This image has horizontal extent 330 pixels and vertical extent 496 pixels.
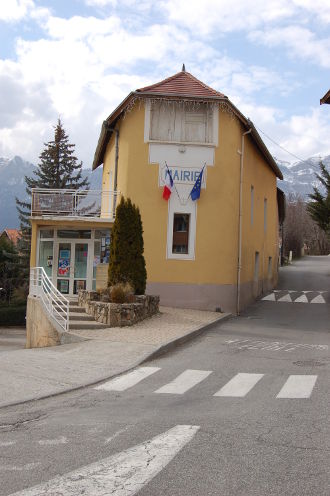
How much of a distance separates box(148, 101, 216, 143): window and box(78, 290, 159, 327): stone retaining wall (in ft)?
23.3

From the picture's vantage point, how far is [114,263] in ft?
61.1

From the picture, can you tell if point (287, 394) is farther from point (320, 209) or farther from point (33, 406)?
point (320, 209)

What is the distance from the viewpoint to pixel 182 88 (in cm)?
2289

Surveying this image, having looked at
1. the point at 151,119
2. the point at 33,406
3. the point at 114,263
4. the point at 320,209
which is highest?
the point at 151,119

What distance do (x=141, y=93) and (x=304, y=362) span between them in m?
13.4

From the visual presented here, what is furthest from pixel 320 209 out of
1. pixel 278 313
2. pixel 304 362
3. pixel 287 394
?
pixel 287 394

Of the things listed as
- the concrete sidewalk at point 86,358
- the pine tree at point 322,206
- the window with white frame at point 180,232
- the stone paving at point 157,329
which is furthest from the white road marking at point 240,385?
the pine tree at point 322,206

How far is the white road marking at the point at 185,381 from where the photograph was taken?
361 inches

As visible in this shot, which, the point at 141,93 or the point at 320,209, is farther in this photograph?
the point at 320,209

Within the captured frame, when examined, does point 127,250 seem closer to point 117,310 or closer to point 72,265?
point 117,310

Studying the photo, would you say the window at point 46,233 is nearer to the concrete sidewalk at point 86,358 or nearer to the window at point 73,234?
the window at point 73,234

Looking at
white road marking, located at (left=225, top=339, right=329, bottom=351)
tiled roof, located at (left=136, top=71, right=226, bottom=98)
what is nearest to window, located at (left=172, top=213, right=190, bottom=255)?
tiled roof, located at (left=136, top=71, right=226, bottom=98)

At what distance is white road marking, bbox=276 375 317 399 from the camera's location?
862 centimetres

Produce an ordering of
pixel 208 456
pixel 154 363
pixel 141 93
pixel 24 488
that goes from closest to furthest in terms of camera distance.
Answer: pixel 24 488 < pixel 208 456 < pixel 154 363 < pixel 141 93
